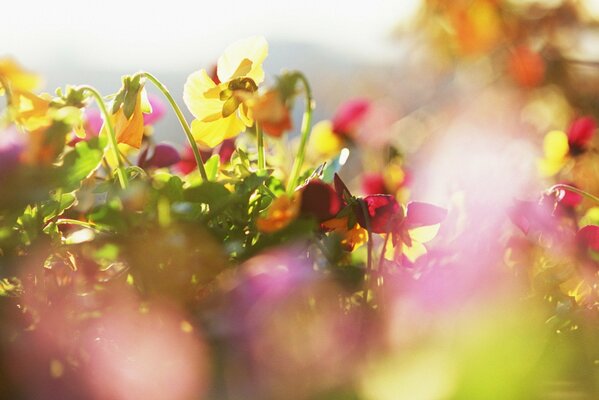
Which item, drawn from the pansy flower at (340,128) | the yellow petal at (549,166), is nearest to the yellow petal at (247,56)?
the yellow petal at (549,166)

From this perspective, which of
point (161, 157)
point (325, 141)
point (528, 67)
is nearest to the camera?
point (161, 157)

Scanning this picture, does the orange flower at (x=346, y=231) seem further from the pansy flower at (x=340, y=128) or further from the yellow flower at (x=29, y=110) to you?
the pansy flower at (x=340, y=128)

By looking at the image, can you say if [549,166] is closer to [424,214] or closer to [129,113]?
[424,214]

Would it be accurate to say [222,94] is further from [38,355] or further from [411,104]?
[411,104]

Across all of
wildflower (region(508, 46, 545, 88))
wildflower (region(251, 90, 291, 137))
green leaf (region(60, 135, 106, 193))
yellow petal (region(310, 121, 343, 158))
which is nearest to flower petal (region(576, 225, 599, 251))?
wildflower (region(251, 90, 291, 137))

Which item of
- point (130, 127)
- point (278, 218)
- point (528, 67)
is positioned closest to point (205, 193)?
point (278, 218)

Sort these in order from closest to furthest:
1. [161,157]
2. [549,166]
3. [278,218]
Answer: [278,218] → [161,157] → [549,166]

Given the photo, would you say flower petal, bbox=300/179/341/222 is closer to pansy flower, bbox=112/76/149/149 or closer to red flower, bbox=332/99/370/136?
pansy flower, bbox=112/76/149/149
